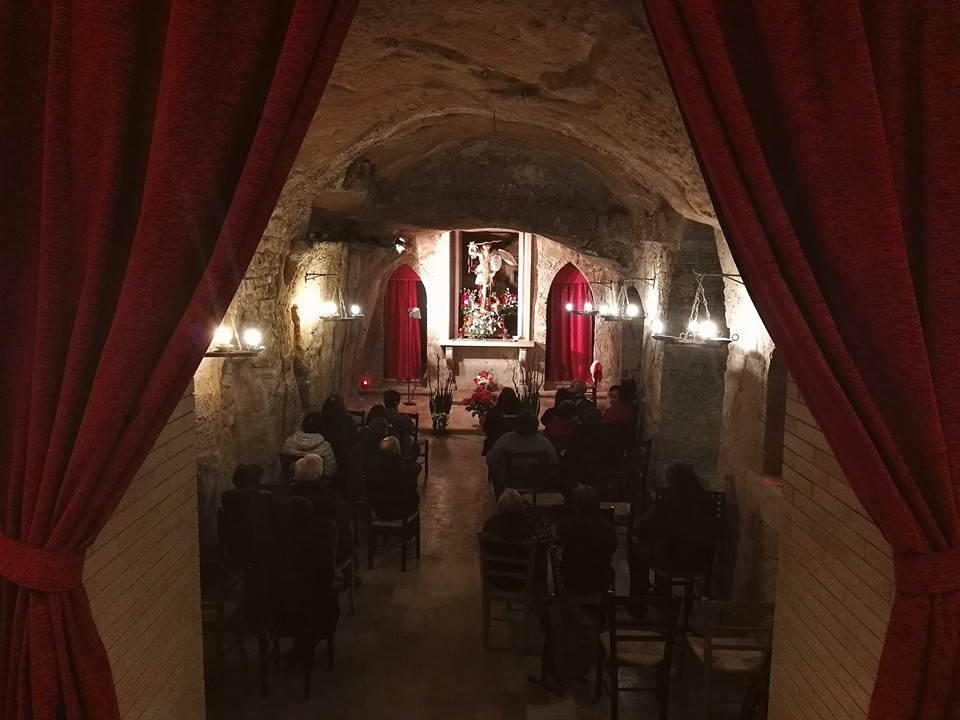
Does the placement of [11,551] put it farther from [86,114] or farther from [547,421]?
[547,421]

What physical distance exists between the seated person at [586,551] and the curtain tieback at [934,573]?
250 cm

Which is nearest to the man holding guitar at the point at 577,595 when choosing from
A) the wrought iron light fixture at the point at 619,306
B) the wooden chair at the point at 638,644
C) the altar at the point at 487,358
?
the wooden chair at the point at 638,644

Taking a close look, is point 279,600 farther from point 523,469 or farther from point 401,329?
point 401,329

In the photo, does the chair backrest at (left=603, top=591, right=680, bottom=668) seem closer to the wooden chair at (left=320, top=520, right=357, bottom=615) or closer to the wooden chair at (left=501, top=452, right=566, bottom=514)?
the wooden chair at (left=320, top=520, right=357, bottom=615)

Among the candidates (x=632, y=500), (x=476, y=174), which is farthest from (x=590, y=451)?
(x=476, y=174)

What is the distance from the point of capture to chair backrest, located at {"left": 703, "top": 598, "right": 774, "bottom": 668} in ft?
12.5

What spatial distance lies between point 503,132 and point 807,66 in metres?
6.56

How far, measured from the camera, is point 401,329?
14.8 metres

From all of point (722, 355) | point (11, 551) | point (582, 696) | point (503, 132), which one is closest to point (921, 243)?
point (11, 551)

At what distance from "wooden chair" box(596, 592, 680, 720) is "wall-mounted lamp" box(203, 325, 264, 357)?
10.2 feet

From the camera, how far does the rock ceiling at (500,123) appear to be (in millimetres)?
3875

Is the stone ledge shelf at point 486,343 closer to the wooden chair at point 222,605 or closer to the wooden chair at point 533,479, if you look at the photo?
the wooden chair at point 533,479

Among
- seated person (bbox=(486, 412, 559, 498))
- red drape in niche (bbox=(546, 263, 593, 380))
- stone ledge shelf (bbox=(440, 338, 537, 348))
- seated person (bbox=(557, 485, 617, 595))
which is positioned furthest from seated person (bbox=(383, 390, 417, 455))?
red drape in niche (bbox=(546, 263, 593, 380))

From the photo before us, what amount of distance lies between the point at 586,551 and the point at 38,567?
3113 mm
